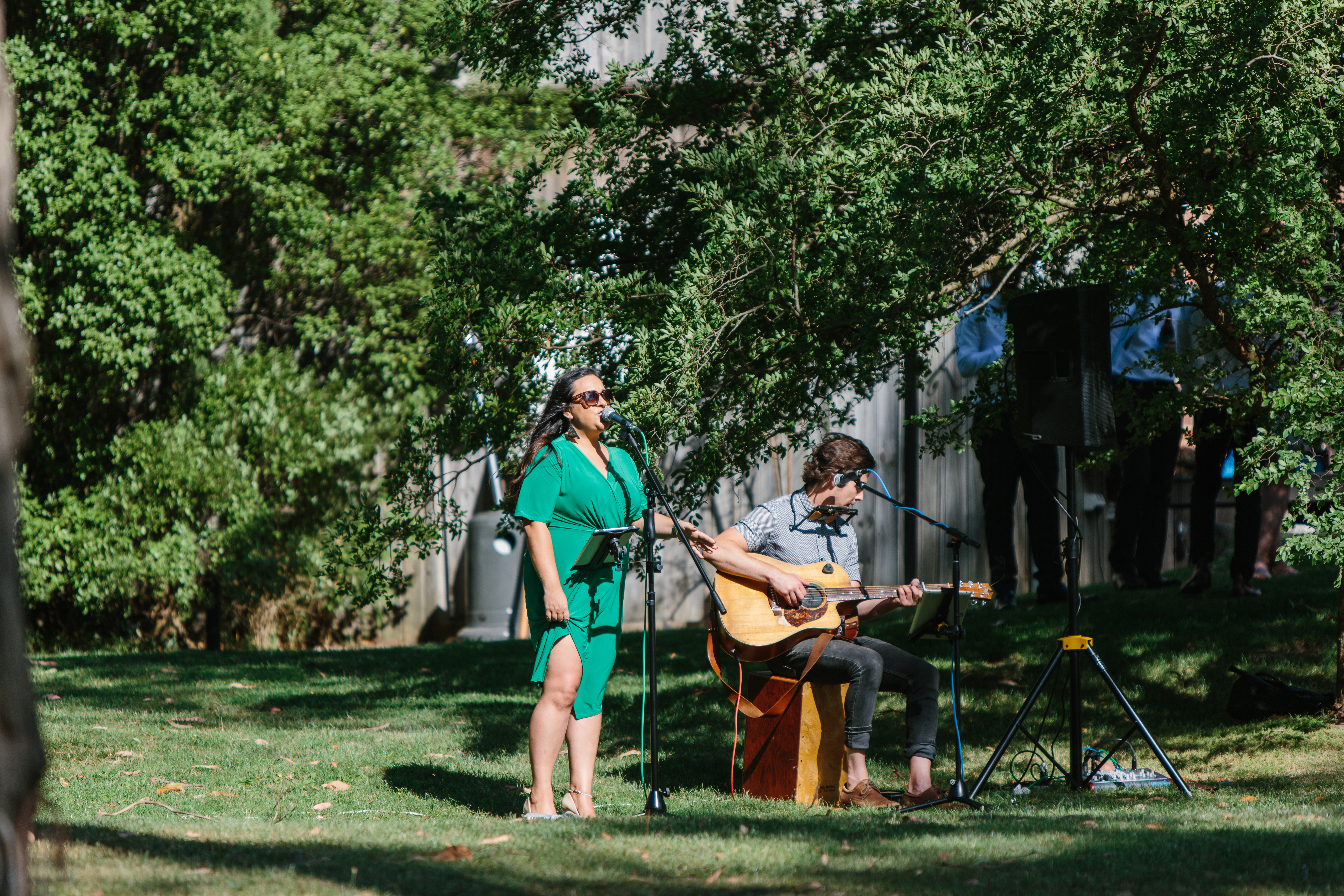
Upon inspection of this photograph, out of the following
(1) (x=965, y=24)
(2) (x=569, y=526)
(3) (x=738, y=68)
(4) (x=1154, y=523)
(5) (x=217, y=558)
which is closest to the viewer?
(2) (x=569, y=526)

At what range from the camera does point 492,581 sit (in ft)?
38.1

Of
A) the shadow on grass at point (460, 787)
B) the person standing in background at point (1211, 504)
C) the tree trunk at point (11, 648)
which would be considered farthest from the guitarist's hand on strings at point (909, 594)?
the tree trunk at point (11, 648)

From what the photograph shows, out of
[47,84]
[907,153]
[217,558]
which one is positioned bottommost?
[217,558]

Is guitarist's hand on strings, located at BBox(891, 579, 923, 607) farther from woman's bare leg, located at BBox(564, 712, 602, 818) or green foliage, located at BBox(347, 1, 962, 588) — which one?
woman's bare leg, located at BBox(564, 712, 602, 818)

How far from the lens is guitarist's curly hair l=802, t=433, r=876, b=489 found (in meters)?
5.50

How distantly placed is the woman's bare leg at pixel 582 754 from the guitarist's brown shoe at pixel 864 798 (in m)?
1.11

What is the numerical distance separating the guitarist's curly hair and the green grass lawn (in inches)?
57.5

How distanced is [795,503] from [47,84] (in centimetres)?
777

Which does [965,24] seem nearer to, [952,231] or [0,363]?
[952,231]

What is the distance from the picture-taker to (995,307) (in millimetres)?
7637

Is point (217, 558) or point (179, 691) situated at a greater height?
point (217, 558)

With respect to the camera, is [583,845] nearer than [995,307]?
Yes

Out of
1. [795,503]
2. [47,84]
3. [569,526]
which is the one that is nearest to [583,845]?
[569,526]

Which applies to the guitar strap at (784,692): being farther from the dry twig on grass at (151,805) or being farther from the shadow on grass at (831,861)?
the dry twig on grass at (151,805)
